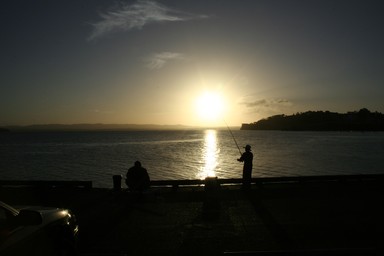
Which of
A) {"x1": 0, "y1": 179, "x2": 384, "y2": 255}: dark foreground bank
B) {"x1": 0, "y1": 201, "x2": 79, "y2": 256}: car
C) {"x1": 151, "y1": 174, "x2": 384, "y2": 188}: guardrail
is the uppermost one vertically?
{"x1": 0, "y1": 201, "x2": 79, "y2": 256}: car

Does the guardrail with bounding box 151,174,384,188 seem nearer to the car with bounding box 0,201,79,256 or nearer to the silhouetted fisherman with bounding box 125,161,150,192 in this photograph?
the silhouetted fisherman with bounding box 125,161,150,192

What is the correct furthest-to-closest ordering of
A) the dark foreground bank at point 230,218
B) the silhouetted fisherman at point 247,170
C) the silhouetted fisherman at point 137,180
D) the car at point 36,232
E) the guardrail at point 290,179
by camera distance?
1. the guardrail at point 290,179
2. the silhouetted fisherman at point 247,170
3. the silhouetted fisherman at point 137,180
4. the dark foreground bank at point 230,218
5. the car at point 36,232

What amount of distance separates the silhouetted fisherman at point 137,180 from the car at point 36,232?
25.7ft

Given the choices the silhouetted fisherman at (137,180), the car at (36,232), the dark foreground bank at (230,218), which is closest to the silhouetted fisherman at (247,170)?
the dark foreground bank at (230,218)

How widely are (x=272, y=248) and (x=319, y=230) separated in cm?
224

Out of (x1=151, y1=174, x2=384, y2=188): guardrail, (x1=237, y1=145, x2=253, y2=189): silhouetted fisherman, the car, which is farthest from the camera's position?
(x1=151, y1=174, x2=384, y2=188): guardrail

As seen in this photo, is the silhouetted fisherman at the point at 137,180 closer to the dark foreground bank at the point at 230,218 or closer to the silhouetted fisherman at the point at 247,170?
the dark foreground bank at the point at 230,218

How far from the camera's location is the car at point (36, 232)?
538 cm

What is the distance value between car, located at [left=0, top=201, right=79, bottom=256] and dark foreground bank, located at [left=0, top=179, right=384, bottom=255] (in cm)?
177

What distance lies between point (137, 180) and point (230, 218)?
488 cm

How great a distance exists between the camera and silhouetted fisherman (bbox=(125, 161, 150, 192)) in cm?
1577

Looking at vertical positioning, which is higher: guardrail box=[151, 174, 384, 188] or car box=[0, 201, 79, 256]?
car box=[0, 201, 79, 256]

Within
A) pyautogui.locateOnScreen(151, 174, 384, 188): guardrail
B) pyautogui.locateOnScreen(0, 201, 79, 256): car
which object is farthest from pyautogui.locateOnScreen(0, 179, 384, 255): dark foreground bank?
pyautogui.locateOnScreen(0, 201, 79, 256): car

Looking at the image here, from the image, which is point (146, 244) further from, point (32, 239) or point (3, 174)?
point (3, 174)
